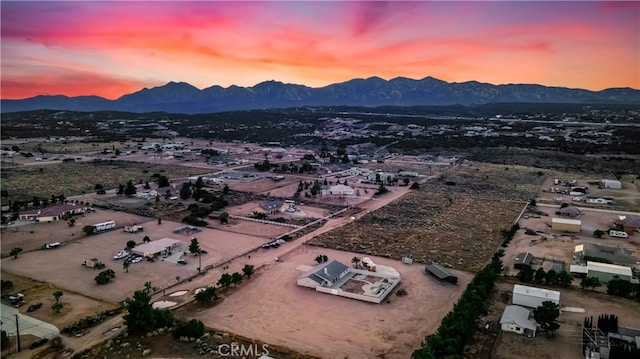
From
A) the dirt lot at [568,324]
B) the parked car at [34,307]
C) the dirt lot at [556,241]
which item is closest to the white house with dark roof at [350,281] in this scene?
the dirt lot at [568,324]

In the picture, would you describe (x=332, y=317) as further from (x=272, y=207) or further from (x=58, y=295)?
(x=272, y=207)

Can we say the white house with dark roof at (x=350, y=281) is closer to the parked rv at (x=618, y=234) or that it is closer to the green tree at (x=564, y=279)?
the green tree at (x=564, y=279)

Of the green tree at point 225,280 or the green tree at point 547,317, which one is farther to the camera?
the green tree at point 225,280

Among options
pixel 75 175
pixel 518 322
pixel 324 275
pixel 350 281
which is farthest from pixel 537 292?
pixel 75 175

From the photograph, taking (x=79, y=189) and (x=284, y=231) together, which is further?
(x=79, y=189)

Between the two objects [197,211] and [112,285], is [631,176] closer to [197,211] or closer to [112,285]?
[197,211]

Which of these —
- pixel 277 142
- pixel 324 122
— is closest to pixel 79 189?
pixel 277 142
